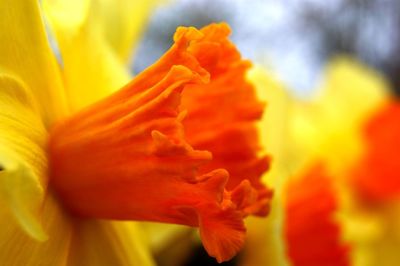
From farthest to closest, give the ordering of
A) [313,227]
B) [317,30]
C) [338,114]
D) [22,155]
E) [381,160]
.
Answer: [317,30] < [338,114] < [381,160] < [313,227] < [22,155]

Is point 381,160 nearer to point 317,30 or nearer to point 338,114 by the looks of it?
point 338,114

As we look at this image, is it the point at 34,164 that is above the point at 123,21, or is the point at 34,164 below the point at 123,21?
below

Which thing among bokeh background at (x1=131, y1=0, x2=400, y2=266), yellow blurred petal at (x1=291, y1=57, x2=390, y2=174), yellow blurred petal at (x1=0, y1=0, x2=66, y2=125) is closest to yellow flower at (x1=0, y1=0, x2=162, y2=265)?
yellow blurred petal at (x1=0, y1=0, x2=66, y2=125)

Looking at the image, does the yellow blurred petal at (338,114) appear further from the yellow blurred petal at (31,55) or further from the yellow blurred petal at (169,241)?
the yellow blurred petal at (31,55)

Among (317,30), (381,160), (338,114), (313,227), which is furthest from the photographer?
(317,30)

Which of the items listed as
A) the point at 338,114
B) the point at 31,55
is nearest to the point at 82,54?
the point at 31,55

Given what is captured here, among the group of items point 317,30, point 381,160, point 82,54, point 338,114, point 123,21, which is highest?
point 317,30
